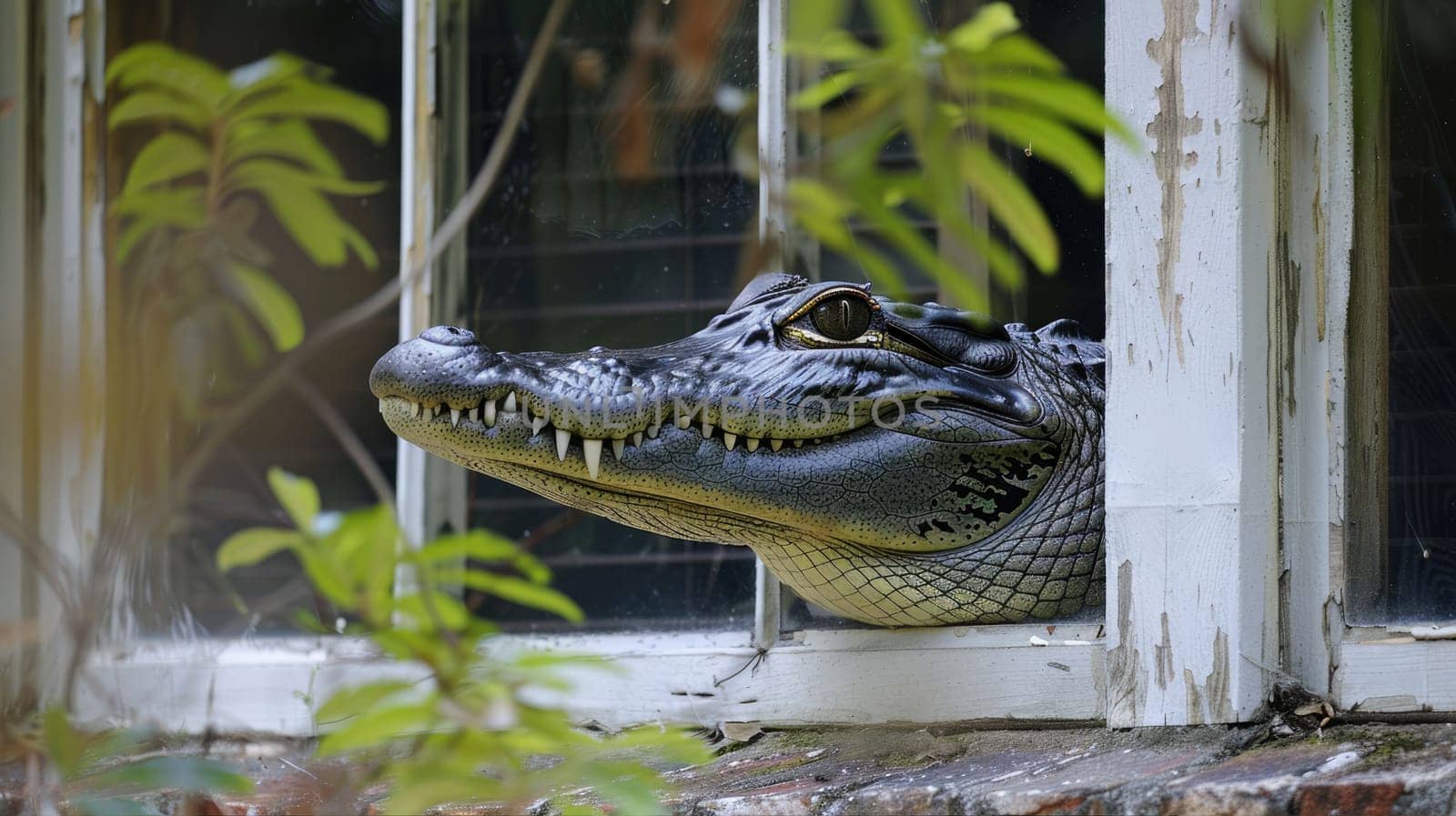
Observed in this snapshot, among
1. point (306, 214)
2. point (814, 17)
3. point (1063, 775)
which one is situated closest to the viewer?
point (814, 17)

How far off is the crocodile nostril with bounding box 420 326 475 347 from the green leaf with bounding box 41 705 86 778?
136 cm

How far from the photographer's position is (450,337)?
2471mm

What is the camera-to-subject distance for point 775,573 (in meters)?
2.80

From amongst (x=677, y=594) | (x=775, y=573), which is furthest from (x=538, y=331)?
(x=775, y=573)

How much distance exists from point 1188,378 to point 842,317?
2.11ft

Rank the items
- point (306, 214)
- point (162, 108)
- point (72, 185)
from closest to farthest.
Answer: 1. point (306, 214)
2. point (162, 108)
3. point (72, 185)

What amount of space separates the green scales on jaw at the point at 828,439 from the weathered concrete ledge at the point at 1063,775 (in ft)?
0.92

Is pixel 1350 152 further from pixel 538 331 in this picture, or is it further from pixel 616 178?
pixel 538 331

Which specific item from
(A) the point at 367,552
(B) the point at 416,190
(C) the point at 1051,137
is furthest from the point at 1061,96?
(B) the point at 416,190

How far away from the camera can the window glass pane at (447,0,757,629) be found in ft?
→ 11.2

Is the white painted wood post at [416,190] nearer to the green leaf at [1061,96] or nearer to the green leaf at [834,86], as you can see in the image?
the green leaf at [834,86]

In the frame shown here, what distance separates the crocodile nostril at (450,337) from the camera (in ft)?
8.07

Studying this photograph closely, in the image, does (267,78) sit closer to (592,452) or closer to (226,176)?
(226,176)

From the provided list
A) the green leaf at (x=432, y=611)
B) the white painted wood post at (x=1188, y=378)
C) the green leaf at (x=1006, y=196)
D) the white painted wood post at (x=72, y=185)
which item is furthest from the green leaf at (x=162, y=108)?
the white painted wood post at (x=72, y=185)
